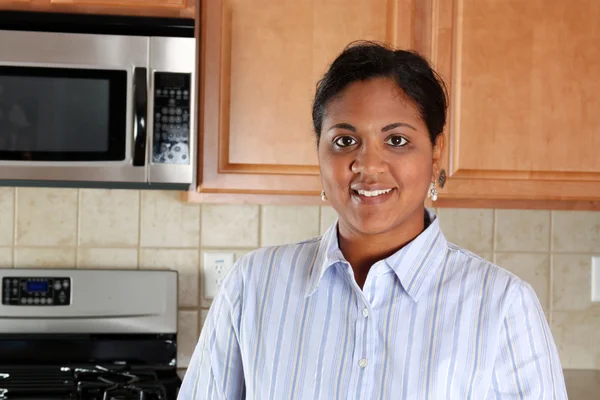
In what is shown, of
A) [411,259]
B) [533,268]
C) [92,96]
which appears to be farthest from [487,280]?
[533,268]

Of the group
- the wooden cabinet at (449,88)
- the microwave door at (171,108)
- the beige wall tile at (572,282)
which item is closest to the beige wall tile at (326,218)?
the wooden cabinet at (449,88)

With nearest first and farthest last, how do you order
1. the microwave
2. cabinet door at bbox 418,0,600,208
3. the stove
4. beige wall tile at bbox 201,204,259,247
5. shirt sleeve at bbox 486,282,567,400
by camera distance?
shirt sleeve at bbox 486,282,567,400 → the microwave → cabinet door at bbox 418,0,600,208 → the stove → beige wall tile at bbox 201,204,259,247

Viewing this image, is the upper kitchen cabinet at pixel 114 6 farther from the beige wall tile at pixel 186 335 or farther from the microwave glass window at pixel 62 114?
the beige wall tile at pixel 186 335

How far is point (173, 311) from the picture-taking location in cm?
220

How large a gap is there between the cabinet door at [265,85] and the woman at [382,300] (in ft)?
2.63

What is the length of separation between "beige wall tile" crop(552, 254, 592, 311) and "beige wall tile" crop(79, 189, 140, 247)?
3.83 feet

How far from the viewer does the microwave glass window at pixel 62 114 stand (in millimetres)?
1848

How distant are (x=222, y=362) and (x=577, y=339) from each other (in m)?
1.51

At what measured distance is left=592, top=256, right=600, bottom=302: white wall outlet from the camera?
2.35m

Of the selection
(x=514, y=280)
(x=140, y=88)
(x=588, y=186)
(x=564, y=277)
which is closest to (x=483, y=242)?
(x=564, y=277)

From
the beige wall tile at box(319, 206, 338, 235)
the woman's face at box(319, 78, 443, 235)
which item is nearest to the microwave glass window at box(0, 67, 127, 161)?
the beige wall tile at box(319, 206, 338, 235)

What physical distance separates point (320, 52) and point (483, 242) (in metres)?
0.76

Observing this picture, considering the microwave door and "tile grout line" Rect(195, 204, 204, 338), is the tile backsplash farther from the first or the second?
the microwave door

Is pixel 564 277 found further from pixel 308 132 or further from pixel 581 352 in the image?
pixel 308 132
